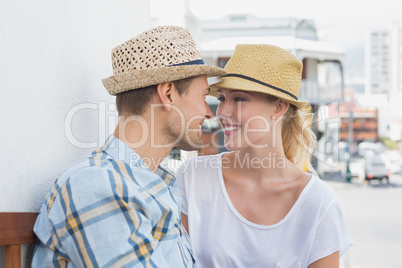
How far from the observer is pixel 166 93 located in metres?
1.46

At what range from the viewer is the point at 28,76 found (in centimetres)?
128

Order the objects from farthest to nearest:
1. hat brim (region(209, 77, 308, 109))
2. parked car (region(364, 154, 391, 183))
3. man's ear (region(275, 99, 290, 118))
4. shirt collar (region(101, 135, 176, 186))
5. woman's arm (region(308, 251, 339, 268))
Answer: parked car (region(364, 154, 391, 183)) < man's ear (region(275, 99, 290, 118)) < hat brim (region(209, 77, 308, 109)) < woman's arm (region(308, 251, 339, 268)) < shirt collar (region(101, 135, 176, 186))

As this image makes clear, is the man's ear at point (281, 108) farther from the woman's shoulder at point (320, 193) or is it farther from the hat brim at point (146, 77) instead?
the hat brim at point (146, 77)

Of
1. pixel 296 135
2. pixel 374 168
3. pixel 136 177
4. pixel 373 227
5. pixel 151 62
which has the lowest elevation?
pixel 373 227

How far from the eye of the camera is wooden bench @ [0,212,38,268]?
114 centimetres

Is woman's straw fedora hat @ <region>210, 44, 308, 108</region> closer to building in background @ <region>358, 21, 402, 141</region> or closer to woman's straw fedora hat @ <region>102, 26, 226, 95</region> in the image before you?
woman's straw fedora hat @ <region>102, 26, 226, 95</region>

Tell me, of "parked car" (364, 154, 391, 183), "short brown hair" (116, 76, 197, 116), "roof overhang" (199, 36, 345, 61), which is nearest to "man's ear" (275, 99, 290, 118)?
"short brown hair" (116, 76, 197, 116)

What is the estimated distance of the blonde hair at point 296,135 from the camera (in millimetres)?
2070

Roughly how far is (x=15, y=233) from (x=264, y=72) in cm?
115

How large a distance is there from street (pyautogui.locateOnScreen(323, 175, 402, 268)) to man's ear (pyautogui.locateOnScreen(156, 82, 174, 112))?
4.59 meters

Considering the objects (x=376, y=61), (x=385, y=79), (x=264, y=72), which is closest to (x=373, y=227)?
(x=264, y=72)

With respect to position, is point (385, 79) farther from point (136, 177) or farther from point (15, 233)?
point (15, 233)

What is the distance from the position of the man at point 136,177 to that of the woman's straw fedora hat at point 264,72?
24cm

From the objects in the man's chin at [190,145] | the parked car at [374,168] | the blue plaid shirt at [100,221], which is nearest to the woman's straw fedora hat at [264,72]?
the man's chin at [190,145]
